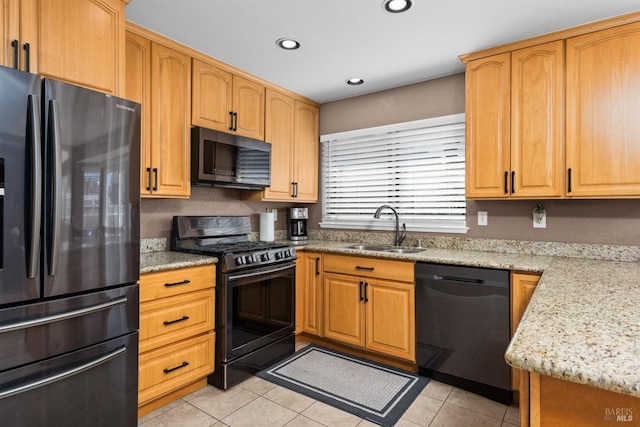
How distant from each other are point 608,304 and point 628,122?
1.47 m

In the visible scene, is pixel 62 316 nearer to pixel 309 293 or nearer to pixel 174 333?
pixel 174 333

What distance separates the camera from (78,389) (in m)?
1.60

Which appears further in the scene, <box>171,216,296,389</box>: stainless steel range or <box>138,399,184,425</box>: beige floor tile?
<box>171,216,296,389</box>: stainless steel range

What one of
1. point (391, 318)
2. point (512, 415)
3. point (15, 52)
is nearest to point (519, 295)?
point (512, 415)

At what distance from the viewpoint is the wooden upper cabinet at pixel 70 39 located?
5.13 ft

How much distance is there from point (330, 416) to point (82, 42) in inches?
94.1

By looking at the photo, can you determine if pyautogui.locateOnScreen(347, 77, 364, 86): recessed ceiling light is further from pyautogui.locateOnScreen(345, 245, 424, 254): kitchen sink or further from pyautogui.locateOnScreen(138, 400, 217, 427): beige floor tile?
pyautogui.locateOnScreen(138, 400, 217, 427): beige floor tile

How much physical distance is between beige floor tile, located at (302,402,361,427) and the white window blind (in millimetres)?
1679

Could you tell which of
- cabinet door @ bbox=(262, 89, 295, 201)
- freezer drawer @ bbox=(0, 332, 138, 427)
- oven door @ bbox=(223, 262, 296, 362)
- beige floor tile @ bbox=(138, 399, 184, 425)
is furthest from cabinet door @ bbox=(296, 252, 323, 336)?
freezer drawer @ bbox=(0, 332, 138, 427)

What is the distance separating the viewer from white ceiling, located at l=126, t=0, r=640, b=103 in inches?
80.4

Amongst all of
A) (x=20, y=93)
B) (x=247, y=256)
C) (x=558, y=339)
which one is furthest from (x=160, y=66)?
(x=558, y=339)

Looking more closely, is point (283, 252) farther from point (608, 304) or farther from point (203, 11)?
point (608, 304)

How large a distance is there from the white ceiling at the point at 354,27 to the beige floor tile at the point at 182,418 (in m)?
2.36

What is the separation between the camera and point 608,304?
127cm
